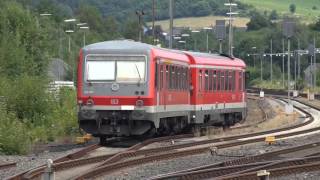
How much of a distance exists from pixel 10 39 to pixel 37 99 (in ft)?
57.8

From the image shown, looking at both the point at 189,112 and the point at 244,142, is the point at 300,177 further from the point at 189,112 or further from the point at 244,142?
the point at 189,112

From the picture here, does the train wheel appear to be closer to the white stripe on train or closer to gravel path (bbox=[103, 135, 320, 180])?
the white stripe on train

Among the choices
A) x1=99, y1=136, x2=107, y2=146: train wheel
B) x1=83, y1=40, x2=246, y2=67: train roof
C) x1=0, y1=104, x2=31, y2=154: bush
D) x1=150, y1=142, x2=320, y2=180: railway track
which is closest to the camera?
x1=150, y1=142, x2=320, y2=180: railway track

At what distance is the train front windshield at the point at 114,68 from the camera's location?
23.6 m

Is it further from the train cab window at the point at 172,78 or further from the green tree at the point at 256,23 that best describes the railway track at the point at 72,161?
the green tree at the point at 256,23

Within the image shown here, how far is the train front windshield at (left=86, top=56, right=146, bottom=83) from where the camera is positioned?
929 inches

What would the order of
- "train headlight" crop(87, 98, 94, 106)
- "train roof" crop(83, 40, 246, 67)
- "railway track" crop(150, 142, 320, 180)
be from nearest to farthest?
"railway track" crop(150, 142, 320, 180), "train headlight" crop(87, 98, 94, 106), "train roof" crop(83, 40, 246, 67)

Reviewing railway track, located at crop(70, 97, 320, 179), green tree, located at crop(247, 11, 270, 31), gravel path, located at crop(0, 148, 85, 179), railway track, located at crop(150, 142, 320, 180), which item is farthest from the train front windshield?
green tree, located at crop(247, 11, 270, 31)

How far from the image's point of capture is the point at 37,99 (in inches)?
1238

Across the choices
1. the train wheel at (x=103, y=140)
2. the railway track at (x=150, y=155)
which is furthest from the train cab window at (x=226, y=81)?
the train wheel at (x=103, y=140)

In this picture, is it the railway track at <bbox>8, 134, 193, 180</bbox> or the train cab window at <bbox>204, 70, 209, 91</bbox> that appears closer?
the railway track at <bbox>8, 134, 193, 180</bbox>

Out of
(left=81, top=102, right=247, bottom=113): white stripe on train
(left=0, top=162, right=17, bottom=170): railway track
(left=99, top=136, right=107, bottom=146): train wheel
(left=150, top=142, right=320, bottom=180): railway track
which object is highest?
(left=81, top=102, right=247, bottom=113): white stripe on train

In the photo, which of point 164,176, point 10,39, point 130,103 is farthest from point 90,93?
point 10,39

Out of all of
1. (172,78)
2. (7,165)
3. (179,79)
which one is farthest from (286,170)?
(179,79)
